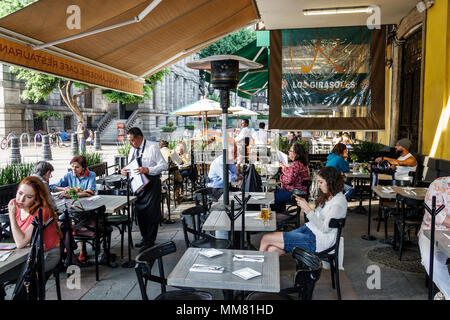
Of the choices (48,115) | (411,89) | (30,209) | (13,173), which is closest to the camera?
(30,209)

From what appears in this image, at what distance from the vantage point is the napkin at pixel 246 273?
9.55 ft

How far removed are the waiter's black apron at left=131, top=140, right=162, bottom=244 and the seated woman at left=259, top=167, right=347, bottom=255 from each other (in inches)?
88.6

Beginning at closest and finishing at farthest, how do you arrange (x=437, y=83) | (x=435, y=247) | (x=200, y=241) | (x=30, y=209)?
1. (x=30, y=209)
2. (x=435, y=247)
3. (x=200, y=241)
4. (x=437, y=83)

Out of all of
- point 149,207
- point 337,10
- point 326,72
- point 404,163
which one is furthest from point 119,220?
point 337,10

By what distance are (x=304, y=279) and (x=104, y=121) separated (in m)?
39.6

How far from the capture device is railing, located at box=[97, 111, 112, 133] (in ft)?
126

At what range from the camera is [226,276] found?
2.93m

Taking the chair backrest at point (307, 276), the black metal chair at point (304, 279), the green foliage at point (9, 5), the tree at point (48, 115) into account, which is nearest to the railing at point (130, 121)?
the tree at point (48, 115)

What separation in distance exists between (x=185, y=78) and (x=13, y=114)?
27.8 meters

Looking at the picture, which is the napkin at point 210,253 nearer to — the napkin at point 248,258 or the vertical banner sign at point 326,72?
the napkin at point 248,258

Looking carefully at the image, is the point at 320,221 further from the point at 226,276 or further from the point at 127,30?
the point at 127,30

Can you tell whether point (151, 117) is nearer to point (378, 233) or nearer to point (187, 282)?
point (378, 233)

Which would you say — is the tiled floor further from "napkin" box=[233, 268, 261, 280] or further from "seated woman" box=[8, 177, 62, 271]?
"napkin" box=[233, 268, 261, 280]
